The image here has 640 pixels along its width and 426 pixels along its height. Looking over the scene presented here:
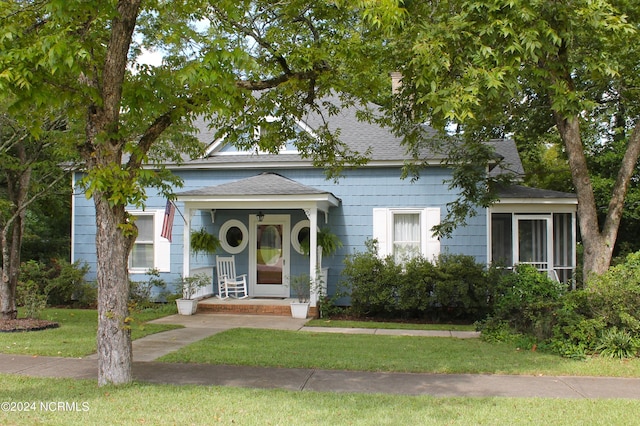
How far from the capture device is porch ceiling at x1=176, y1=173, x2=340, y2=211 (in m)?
13.0

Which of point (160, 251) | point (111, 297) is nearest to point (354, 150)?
point (160, 251)

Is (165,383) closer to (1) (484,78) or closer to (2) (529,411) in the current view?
(2) (529,411)

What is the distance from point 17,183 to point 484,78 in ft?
→ 34.1

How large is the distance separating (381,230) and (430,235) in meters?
1.26

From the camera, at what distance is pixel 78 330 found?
10898 millimetres

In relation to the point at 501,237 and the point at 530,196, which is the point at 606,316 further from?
the point at 501,237

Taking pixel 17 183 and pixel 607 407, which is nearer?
pixel 607 407

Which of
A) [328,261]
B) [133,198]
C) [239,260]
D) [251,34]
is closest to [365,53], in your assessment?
[251,34]

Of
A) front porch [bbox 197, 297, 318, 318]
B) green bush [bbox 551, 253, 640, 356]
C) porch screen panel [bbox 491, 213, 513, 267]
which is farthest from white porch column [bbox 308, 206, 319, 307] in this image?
green bush [bbox 551, 253, 640, 356]

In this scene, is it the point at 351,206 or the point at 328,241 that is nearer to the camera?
the point at 328,241

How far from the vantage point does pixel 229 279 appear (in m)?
15.1

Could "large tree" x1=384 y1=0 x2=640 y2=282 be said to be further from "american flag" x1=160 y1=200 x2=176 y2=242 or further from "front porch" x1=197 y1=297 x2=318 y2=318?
"american flag" x1=160 y1=200 x2=176 y2=242

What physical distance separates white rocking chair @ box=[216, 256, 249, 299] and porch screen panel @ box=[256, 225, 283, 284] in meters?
0.48

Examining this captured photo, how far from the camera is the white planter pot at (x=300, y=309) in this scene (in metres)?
13.0
